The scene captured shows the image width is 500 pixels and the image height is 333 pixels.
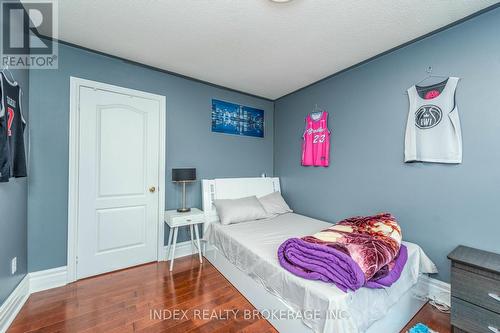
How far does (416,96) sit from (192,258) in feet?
10.6

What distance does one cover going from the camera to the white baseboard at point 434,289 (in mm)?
1894

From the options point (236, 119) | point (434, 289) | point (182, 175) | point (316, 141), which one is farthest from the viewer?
point (236, 119)

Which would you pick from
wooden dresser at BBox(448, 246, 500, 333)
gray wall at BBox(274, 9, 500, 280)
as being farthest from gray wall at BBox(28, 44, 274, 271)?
wooden dresser at BBox(448, 246, 500, 333)

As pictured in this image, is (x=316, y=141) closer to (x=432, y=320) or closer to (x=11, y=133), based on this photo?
(x=432, y=320)

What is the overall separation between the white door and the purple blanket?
191 centimetres

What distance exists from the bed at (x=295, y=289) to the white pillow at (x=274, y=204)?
335 millimetres

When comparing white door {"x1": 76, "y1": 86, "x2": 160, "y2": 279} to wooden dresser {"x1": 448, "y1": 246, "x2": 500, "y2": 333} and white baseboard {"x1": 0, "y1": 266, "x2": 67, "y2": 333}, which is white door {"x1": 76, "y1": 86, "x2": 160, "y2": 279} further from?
wooden dresser {"x1": 448, "y1": 246, "x2": 500, "y2": 333}

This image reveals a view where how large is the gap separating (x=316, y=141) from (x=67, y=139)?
3.02 m

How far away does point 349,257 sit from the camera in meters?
1.38

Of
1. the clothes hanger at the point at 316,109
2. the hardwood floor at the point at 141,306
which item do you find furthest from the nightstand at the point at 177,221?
the clothes hanger at the point at 316,109

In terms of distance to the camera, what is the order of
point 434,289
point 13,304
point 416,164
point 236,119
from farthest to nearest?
point 236,119 < point 416,164 < point 434,289 < point 13,304

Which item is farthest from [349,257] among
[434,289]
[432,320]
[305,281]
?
[434,289]

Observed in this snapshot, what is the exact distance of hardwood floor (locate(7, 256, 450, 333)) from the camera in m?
1.65

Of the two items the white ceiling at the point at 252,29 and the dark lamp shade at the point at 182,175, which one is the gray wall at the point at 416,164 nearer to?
the white ceiling at the point at 252,29
